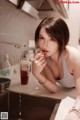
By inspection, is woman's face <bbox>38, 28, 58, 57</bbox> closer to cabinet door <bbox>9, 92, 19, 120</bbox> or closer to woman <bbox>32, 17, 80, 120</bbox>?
woman <bbox>32, 17, 80, 120</bbox>

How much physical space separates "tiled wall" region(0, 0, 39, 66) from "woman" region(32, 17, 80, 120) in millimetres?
317

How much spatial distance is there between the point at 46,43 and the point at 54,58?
0.18m

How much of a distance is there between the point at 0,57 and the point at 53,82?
0.37 m

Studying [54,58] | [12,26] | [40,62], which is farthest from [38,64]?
[12,26]

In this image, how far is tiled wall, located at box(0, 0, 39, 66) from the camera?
3.81 ft

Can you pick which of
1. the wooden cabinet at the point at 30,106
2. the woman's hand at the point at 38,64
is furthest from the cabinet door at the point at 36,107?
the woman's hand at the point at 38,64

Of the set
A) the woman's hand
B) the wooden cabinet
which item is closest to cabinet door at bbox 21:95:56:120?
the wooden cabinet

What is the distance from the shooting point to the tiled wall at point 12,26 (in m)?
1.16

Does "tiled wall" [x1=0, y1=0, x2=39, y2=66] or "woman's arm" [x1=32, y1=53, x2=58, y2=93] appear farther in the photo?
"tiled wall" [x1=0, y1=0, x2=39, y2=66]

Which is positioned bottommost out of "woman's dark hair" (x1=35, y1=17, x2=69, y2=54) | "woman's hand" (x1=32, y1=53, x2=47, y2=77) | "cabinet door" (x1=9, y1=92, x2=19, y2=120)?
"cabinet door" (x1=9, y1=92, x2=19, y2=120)

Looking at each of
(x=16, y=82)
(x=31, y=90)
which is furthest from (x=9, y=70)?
(x=31, y=90)

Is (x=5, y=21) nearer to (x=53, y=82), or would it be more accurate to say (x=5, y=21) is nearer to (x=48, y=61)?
(x=48, y=61)

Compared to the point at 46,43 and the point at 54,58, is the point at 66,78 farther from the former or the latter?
the point at 46,43

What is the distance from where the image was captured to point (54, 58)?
1024 millimetres
